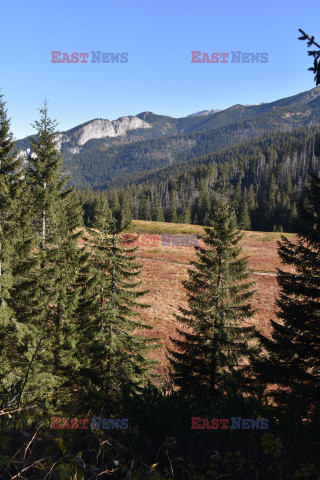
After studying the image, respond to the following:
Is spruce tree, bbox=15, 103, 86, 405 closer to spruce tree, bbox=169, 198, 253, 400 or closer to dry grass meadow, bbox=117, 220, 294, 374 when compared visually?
dry grass meadow, bbox=117, 220, 294, 374

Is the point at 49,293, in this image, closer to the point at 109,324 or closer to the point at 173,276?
the point at 109,324

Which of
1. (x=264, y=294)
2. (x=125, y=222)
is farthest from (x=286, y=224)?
(x=125, y=222)

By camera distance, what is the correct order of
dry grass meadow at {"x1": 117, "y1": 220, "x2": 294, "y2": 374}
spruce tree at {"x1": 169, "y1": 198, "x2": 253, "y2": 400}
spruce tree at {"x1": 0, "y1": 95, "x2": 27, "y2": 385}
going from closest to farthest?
spruce tree at {"x1": 169, "y1": 198, "x2": 253, "y2": 400}
spruce tree at {"x1": 0, "y1": 95, "x2": 27, "y2": 385}
dry grass meadow at {"x1": 117, "y1": 220, "x2": 294, "y2": 374}

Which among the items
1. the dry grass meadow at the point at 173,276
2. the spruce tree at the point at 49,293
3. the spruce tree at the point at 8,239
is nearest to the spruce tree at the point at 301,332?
the dry grass meadow at the point at 173,276

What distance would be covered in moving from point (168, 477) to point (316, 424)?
71.7 inches

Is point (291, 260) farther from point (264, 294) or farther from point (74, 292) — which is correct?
point (264, 294)

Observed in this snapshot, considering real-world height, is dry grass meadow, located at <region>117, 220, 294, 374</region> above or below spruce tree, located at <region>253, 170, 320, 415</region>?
below

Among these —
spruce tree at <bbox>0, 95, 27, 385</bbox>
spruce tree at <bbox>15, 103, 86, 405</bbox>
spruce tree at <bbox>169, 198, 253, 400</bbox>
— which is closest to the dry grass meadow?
spruce tree at <bbox>169, 198, 253, 400</bbox>

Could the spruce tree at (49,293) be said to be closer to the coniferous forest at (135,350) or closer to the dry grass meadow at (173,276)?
the coniferous forest at (135,350)

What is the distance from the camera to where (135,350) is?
11602 millimetres

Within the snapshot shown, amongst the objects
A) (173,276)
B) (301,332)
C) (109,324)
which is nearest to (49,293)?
(109,324)

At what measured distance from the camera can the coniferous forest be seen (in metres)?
2.87

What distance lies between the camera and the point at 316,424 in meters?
3.00

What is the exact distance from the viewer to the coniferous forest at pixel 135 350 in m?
2.87
